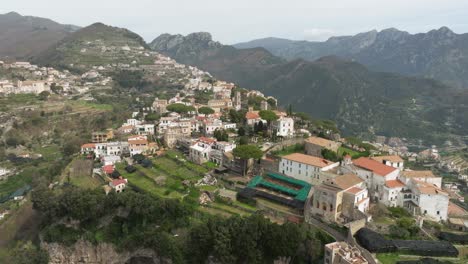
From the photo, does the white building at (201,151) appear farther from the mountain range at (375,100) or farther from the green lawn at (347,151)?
the mountain range at (375,100)

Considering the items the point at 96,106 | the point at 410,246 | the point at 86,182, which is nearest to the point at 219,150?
the point at 86,182

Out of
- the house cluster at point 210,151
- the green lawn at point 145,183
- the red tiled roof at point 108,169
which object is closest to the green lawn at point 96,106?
the red tiled roof at point 108,169

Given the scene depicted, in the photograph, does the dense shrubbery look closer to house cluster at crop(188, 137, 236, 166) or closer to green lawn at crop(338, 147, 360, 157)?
house cluster at crop(188, 137, 236, 166)

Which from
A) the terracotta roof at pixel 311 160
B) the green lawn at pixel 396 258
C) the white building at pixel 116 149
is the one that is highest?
the terracotta roof at pixel 311 160

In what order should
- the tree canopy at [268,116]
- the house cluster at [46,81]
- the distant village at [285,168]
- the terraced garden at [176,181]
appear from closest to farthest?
1. the distant village at [285,168]
2. the terraced garden at [176,181]
3. the tree canopy at [268,116]
4. the house cluster at [46,81]

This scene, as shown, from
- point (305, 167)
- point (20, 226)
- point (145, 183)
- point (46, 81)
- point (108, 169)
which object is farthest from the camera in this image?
point (46, 81)

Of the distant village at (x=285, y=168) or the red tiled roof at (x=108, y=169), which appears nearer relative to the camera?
the distant village at (x=285, y=168)

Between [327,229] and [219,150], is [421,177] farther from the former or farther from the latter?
[219,150]

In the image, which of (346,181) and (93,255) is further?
(93,255)
